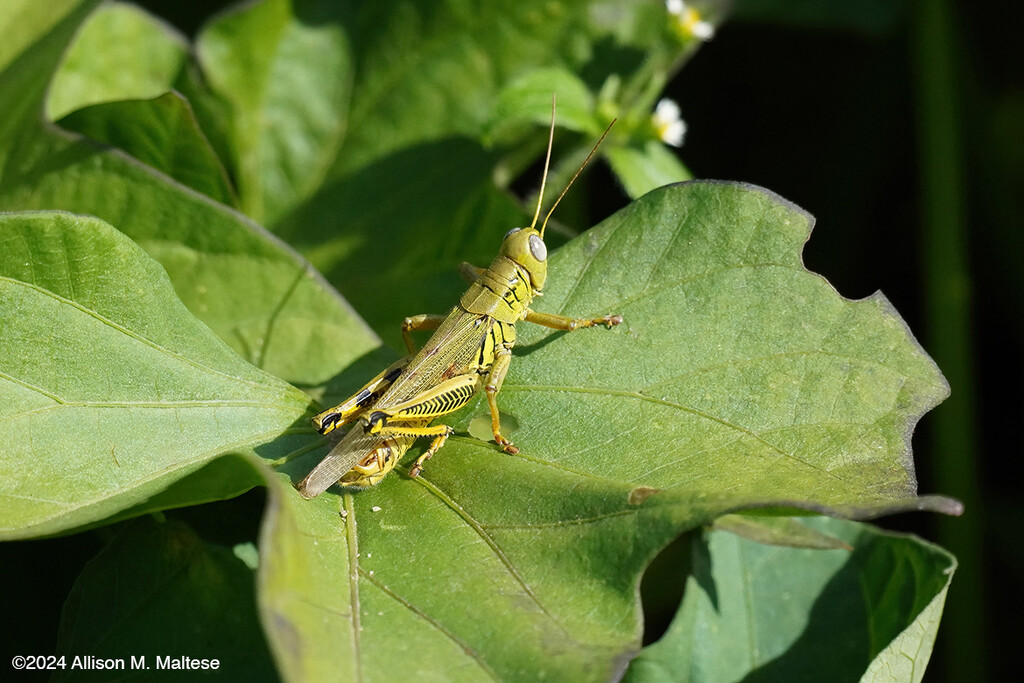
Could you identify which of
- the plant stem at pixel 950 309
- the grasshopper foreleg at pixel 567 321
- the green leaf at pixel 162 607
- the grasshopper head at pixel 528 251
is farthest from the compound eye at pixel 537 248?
the plant stem at pixel 950 309

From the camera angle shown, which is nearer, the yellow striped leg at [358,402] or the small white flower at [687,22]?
the yellow striped leg at [358,402]

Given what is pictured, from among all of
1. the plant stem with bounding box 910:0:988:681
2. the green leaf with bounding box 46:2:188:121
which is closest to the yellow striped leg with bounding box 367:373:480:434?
the green leaf with bounding box 46:2:188:121

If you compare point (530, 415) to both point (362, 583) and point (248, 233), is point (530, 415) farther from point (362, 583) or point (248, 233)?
point (248, 233)

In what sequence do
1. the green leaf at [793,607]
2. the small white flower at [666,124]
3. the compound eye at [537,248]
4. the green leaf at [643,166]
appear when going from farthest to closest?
the small white flower at [666,124], the green leaf at [643,166], the compound eye at [537,248], the green leaf at [793,607]

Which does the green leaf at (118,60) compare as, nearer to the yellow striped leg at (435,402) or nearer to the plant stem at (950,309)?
the yellow striped leg at (435,402)

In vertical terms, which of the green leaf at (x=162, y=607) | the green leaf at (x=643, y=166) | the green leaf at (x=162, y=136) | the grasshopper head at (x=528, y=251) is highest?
the green leaf at (x=643, y=166)

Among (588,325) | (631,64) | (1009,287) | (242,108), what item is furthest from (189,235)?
(1009,287)
